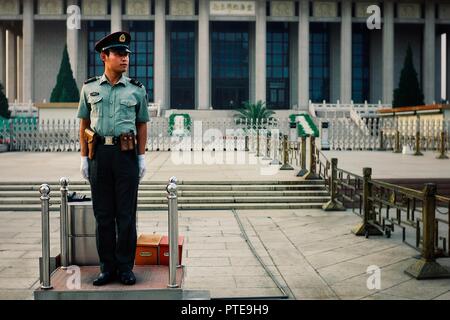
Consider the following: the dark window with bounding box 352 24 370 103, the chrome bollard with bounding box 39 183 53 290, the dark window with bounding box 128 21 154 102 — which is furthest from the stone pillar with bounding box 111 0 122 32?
the chrome bollard with bounding box 39 183 53 290

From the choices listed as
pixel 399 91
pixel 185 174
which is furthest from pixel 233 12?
pixel 185 174

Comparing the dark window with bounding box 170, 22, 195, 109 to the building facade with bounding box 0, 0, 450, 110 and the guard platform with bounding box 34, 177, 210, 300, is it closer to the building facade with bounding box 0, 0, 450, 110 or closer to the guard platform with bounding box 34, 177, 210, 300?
the building facade with bounding box 0, 0, 450, 110

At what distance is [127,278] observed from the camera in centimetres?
528

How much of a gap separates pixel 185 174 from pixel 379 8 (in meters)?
43.9

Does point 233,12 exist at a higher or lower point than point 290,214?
higher

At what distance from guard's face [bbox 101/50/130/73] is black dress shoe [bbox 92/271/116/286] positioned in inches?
77.4

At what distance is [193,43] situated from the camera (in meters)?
58.8

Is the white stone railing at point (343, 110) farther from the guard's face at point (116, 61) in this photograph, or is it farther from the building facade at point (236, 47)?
the guard's face at point (116, 61)

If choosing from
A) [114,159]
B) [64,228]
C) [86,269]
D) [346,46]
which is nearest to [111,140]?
[114,159]

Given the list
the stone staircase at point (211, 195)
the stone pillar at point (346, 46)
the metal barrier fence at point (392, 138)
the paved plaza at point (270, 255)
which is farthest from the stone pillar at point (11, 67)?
the paved plaza at point (270, 255)

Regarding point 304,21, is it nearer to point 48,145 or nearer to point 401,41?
point 401,41

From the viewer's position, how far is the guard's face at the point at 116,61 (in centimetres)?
536

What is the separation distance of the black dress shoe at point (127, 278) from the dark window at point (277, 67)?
54.1 metres
